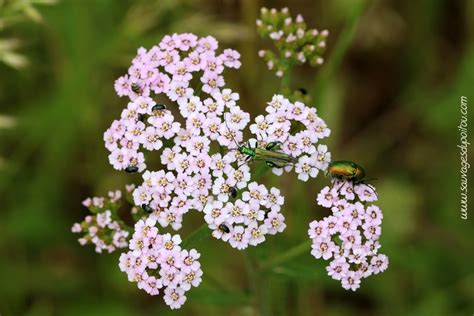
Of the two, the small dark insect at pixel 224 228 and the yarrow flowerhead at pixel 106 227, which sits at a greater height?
the yarrow flowerhead at pixel 106 227

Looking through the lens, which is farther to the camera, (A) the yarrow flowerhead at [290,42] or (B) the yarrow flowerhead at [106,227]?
(A) the yarrow flowerhead at [290,42]

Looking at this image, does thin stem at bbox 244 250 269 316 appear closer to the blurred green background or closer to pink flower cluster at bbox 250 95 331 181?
pink flower cluster at bbox 250 95 331 181

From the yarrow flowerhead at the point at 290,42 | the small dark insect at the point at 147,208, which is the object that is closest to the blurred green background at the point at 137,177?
the yarrow flowerhead at the point at 290,42

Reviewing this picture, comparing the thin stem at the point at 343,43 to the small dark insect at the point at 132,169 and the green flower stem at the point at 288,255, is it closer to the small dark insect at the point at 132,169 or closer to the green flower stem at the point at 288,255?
the green flower stem at the point at 288,255

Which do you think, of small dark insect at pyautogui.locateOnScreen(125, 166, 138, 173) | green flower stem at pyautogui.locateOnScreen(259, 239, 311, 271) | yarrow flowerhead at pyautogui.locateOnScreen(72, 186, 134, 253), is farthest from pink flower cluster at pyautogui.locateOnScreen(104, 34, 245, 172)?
green flower stem at pyautogui.locateOnScreen(259, 239, 311, 271)

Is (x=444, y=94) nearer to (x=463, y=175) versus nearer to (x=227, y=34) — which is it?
(x=463, y=175)

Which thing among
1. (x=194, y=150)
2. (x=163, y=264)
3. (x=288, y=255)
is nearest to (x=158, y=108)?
(x=194, y=150)

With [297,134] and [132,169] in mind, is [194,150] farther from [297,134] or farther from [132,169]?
[297,134]
